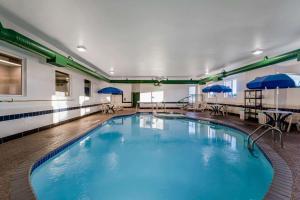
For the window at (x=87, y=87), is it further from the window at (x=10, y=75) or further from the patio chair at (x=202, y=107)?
the patio chair at (x=202, y=107)

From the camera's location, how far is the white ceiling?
2.73 meters

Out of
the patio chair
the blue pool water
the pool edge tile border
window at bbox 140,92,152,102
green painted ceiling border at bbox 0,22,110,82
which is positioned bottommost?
the blue pool water

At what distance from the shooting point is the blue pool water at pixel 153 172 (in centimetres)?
244

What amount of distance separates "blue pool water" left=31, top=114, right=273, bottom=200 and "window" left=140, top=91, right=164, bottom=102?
10062 millimetres

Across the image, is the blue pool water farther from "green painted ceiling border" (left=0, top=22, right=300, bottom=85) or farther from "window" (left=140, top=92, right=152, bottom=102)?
"window" (left=140, top=92, right=152, bottom=102)

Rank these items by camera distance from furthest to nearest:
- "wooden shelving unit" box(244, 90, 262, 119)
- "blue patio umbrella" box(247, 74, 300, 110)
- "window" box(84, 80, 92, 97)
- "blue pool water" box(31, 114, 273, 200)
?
"window" box(84, 80, 92, 97)
"wooden shelving unit" box(244, 90, 262, 119)
"blue patio umbrella" box(247, 74, 300, 110)
"blue pool water" box(31, 114, 273, 200)

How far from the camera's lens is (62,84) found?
6.85 metres

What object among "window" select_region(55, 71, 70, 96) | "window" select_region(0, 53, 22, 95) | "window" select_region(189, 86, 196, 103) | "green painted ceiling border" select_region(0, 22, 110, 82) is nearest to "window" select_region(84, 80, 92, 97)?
"window" select_region(55, 71, 70, 96)

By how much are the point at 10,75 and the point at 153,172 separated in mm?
4346

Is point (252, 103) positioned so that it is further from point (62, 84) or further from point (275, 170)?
point (62, 84)

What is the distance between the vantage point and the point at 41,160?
3012 millimetres

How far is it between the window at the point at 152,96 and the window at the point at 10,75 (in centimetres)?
1090

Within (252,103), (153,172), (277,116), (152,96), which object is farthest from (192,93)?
(153,172)

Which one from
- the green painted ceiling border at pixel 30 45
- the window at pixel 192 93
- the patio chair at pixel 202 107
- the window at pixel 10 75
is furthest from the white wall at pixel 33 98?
the window at pixel 192 93
